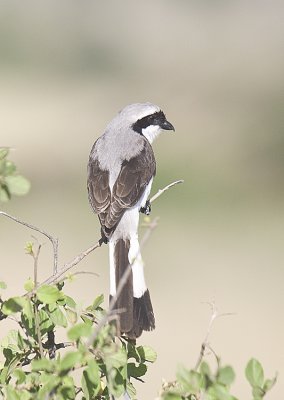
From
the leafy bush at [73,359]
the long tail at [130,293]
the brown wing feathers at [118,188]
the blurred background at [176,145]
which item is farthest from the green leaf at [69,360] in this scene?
the brown wing feathers at [118,188]

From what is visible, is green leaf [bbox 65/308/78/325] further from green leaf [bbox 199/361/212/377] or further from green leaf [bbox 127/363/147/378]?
green leaf [bbox 199/361/212/377]

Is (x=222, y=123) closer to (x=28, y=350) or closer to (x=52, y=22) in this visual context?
(x=52, y=22)

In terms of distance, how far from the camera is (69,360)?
172 centimetres

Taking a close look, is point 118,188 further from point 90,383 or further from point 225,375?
point 225,375

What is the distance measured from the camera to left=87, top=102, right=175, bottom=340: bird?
10.8 feet

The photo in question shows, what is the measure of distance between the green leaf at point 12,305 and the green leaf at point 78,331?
191 mm

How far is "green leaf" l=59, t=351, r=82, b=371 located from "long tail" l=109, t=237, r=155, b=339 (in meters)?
0.79

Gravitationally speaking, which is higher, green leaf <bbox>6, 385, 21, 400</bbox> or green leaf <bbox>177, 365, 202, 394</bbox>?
green leaf <bbox>177, 365, 202, 394</bbox>

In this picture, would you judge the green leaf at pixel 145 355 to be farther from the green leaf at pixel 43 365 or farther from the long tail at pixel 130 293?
the green leaf at pixel 43 365

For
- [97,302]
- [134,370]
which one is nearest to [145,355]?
[134,370]

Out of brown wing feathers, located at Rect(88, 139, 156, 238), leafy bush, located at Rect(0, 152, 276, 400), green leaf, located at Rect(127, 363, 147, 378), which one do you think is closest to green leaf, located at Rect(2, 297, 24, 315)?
leafy bush, located at Rect(0, 152, 276, 400)

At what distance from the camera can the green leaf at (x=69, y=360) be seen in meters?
1.72

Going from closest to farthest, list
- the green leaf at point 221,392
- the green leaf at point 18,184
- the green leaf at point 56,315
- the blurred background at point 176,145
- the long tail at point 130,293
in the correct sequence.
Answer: the green leaf at point 221,392, the green leaf at point 18,184, the green leaf at point 56,315, the long tail at point 130,293, the blurred background at point 176,145

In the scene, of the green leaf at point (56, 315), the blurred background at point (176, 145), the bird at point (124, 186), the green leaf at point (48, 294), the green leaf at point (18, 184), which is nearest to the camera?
the green leaf at point (18, 184)
